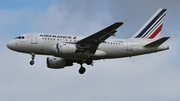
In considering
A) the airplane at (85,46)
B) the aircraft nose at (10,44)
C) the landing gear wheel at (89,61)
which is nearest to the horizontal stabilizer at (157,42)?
the airplane at (85,46)

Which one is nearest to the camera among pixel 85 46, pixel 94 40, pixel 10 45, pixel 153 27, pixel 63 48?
pixel 63 48

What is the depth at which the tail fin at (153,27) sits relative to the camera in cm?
7350

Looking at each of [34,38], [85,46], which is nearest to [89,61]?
[85,46]

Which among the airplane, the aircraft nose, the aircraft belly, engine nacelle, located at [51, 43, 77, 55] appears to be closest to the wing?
the airplane

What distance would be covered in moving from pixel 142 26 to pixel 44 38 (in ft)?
43.1

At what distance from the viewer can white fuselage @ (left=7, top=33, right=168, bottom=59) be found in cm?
6769

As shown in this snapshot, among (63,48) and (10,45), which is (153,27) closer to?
(63,48)

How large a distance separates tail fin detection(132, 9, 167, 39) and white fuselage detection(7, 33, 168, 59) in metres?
2.81

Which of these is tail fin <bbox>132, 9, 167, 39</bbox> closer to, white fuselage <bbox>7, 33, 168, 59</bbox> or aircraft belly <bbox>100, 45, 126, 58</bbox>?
white fuselage <bbox>7, 33, 168, 59</bbox>

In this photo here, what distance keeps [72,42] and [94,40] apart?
2411 millimetres

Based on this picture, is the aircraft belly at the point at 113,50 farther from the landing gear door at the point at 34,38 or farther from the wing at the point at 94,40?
the landing gear door at the point at 34,38

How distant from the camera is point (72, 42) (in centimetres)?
6806

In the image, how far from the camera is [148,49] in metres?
70.1

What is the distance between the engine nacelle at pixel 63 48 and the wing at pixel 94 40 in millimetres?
938
